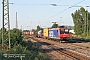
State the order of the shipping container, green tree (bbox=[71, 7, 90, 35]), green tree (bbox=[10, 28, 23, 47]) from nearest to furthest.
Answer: green tree (bbox=[10, 28, 23, 47]) < the shipping container < green tree (bbox=[71, 7, 90, 35])

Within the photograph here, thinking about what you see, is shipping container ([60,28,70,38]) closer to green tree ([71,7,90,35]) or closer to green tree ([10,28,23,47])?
green tree ([10,28,23,47])

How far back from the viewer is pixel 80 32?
78938mm

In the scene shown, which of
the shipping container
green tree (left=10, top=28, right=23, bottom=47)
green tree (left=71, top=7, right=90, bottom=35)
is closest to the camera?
green tree (left=10, top=28, right=23, bottom=47)

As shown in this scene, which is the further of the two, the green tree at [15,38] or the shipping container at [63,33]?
the shipping container at [63,33]

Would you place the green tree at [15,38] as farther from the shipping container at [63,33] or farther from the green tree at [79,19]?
the green tree at [79,19]

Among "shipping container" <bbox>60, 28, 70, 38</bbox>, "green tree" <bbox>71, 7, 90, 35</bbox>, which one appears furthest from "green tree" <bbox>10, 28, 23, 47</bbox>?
"green tree" <bbox>71, 7, 90, 35</bbox>

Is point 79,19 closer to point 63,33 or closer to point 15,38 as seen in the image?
point 63,33

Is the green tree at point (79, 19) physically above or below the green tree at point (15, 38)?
above

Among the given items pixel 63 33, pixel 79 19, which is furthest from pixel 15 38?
pixel 79 19

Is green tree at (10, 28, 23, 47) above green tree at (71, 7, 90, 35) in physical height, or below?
→ below

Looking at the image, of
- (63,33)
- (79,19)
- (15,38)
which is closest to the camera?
(15,38)

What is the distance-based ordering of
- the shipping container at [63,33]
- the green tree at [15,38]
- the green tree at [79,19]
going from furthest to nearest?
the green tree at [79,19]
the shipping container at [63,33]
the green tree at [15,38]

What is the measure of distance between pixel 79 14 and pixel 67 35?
130 ft

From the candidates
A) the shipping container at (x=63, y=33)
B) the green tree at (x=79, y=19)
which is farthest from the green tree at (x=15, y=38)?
the green tree at (x=79, y=19)
